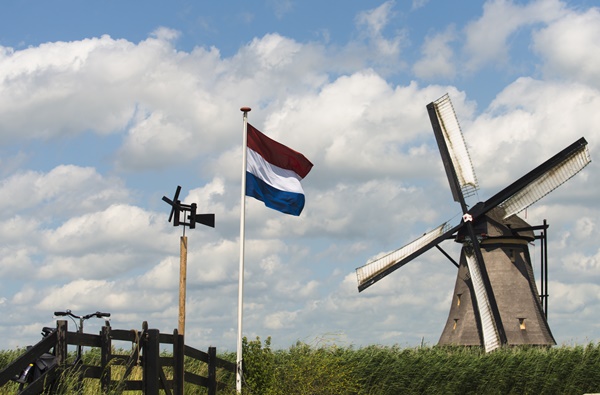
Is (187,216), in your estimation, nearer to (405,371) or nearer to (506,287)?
(405,371)

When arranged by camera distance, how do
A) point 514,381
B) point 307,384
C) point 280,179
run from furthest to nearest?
point 514,381
point 280,179
point 307,384

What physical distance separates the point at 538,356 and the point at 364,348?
552cm

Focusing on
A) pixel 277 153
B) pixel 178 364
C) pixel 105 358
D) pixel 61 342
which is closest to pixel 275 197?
pixel 277 153

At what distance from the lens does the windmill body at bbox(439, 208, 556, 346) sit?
29.9 m

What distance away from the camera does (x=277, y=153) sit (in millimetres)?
19422

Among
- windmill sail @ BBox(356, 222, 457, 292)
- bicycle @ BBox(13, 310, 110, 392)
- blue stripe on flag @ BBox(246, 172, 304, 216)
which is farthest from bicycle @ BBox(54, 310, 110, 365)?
windmill sail @ BBox(356, 222, 457, 292)

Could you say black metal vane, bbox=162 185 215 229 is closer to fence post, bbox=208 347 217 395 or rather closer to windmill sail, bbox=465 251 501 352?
fence post, bbox=208 347 217 395

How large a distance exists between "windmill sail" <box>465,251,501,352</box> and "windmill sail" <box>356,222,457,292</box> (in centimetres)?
143

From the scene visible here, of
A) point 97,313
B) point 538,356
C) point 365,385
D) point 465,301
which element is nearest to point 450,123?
point 465,301

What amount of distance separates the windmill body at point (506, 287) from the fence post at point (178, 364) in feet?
54.4

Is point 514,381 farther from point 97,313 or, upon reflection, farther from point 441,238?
point 97,313

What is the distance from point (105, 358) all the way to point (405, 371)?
10.6 meters

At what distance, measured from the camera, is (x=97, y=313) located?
1380 cm

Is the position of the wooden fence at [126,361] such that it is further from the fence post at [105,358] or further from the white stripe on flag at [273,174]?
the white stripe on flag at [273,174]
